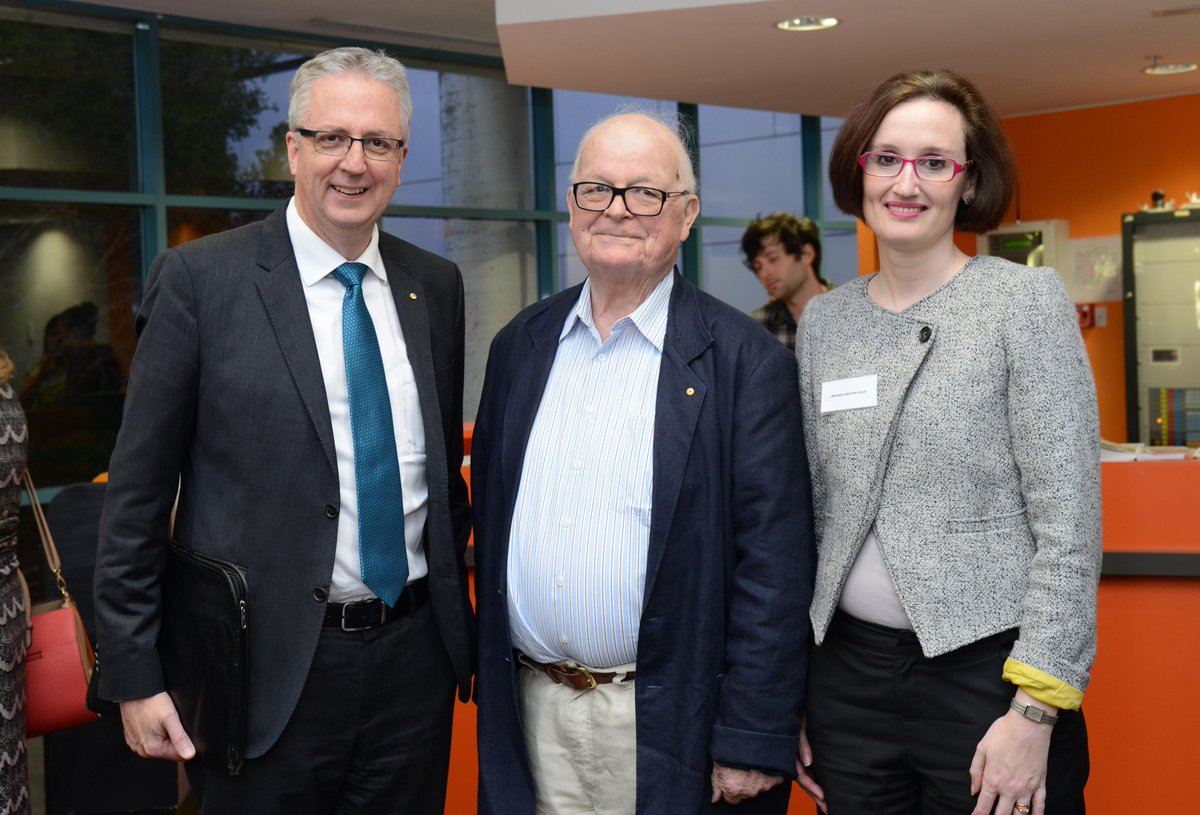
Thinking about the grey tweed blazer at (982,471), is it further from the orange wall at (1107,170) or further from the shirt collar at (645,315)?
the orange wall at (1107,170)

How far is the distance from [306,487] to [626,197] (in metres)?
0.77

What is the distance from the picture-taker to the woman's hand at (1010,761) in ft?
5.87

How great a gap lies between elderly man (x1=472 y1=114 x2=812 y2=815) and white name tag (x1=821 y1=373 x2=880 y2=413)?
2.8 inches

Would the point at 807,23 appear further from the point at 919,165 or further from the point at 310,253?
the point at 310,253

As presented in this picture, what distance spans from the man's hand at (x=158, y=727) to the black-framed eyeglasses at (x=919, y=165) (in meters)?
1.54

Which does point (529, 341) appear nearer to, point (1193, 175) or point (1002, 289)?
point (1002, 289)

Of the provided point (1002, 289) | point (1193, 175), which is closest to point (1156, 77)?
point (1193, 175)

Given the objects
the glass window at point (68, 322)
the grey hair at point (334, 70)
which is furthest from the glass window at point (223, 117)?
the grey hair at point (334, 70)

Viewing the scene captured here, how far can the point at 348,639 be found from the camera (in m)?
2.06

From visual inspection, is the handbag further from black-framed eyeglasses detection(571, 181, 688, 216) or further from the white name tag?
the white name tag

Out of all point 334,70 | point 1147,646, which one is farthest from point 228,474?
point 1147,646

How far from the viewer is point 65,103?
6.18 meters

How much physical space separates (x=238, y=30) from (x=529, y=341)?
528cm

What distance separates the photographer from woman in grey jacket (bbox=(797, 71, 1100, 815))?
5.89 feet
